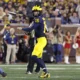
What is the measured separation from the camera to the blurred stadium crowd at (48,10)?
22.6 meters

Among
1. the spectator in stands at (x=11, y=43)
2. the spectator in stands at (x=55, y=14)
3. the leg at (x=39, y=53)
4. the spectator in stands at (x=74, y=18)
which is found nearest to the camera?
the leg at (x=39, y=53)

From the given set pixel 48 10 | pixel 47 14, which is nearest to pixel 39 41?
pixel 47 14

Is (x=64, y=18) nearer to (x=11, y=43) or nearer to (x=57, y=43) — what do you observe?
(x=57, y=43)

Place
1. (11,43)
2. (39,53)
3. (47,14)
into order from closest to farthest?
(39,53)
(11,43)
(47,14)

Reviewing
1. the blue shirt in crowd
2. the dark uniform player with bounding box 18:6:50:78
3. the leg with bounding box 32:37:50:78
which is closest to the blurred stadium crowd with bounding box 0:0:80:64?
the blue shirt in crowd

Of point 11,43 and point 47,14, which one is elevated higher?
point 47,14

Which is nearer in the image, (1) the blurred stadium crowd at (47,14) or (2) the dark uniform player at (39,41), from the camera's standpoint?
(2) the dark uniform player at (39,41)

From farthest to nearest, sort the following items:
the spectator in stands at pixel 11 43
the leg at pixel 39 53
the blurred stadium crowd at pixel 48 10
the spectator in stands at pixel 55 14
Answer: the spectator in stands at pixel 55 14
the blurred stadium crowd at pixel 48 10
the spectator in stands at pixel 11 43
the leg at pixel 39 53

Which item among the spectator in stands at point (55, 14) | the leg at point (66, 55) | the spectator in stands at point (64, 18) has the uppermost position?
the spectator in stands at point (55, 14)

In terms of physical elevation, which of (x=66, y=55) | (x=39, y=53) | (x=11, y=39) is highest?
(x=39, y=53)

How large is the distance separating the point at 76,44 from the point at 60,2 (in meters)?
3.79

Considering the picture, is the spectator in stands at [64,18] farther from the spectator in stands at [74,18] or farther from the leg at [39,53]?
the leg at [39,53]

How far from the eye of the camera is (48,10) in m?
23.8

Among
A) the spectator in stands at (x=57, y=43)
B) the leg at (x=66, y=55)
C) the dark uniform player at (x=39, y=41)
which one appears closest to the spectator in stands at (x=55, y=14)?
the spectator in stands at (x=57, y=43)
